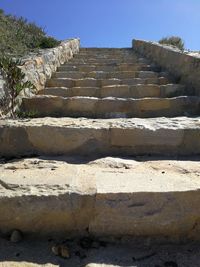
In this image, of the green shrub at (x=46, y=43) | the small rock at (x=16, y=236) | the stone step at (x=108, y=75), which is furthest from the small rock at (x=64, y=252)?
the green shrub at (x=46, y=43)

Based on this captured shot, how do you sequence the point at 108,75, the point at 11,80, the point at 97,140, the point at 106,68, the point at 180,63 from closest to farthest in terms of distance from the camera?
the point at 97,140, the point at 11,80, the point at 180,63, the point at 108,75, the point at 106,68

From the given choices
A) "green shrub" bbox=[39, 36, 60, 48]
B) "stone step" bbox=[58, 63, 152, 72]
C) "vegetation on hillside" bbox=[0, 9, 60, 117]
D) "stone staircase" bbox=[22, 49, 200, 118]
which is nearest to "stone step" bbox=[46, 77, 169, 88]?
"stone staircase" bbox=[22, 49, 200, 118]

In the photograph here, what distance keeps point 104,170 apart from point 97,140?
1.52 ft

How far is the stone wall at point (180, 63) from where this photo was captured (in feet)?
15.1

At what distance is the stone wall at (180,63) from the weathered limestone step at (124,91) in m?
0.23

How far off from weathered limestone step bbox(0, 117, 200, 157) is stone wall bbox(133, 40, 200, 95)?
1.76 meters

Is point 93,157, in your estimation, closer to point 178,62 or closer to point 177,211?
point 177,211

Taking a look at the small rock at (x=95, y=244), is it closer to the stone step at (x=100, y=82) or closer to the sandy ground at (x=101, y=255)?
the sandy ground at (x=101, y=255)

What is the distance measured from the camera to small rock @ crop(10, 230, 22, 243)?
1.98m

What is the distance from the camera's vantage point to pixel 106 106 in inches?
162

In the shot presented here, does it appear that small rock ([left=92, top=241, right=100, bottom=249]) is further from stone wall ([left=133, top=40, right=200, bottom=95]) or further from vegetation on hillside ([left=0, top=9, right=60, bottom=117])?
stone wall ([left=133, top=40, right=200, bottom=95])

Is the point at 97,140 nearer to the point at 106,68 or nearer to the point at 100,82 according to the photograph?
the point at 100,82

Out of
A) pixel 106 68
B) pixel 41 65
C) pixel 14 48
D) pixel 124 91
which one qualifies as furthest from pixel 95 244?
pixel 106 68

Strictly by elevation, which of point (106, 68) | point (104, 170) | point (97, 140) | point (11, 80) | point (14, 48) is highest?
point (14, 48)
